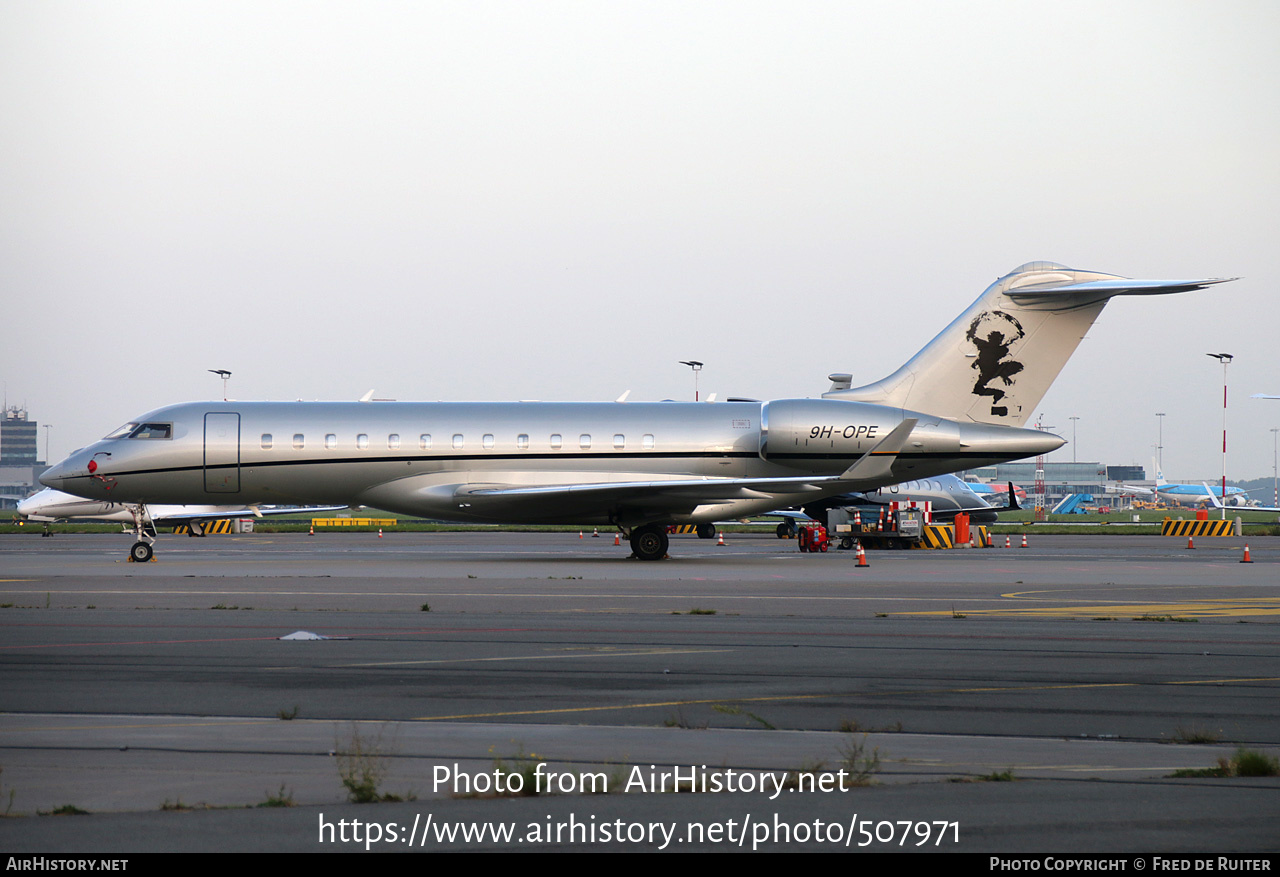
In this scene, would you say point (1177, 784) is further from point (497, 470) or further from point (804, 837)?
point (497, 470)

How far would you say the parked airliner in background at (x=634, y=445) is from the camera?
94.1 feet

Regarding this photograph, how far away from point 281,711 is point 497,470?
2062cm

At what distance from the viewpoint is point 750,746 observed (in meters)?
7.44

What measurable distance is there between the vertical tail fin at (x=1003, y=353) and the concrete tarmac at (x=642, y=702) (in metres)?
10.1

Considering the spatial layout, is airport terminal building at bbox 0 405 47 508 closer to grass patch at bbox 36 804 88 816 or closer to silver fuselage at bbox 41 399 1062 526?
silver fuselage at bbox 41 399 1062 526

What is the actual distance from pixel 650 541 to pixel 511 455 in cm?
412

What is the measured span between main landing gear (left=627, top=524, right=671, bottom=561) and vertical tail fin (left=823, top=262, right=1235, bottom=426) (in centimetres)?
671

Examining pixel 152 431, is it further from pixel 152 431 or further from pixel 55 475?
pixel 55 475

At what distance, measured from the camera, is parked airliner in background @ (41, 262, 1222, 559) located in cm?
2867

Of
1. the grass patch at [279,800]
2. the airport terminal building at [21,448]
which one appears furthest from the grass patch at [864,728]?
the airport terminal building at [21,448]

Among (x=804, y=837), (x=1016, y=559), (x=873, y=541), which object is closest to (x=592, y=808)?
(x=804, y=837)

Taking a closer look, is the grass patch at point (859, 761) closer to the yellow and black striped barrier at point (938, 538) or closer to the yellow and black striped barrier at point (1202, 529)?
the yellow and black striped barrier at point (938, 538)

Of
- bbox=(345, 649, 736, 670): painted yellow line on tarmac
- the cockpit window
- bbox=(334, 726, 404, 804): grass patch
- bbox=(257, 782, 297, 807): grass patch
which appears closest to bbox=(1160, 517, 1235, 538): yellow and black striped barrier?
the cockpit window

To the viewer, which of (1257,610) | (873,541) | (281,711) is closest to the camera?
(281,711)
